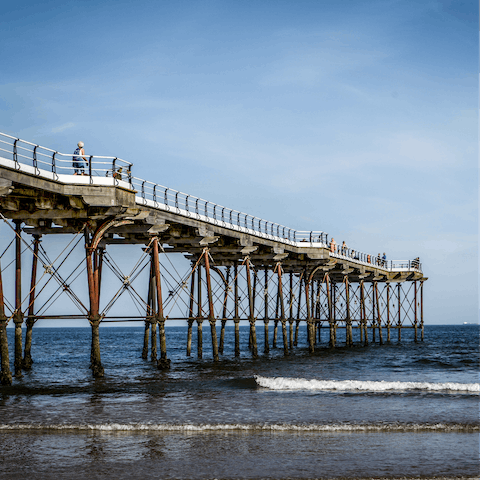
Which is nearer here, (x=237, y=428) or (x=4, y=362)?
(x=237, y=428)

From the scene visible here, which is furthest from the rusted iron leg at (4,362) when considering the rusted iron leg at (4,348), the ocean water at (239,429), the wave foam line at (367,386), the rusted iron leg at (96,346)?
the wave foam line at (367,386)

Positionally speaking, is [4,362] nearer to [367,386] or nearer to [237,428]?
[237,428]

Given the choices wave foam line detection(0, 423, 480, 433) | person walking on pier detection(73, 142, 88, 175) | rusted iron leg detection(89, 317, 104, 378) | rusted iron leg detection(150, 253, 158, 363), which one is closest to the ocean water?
wave foam line detection(0, 423, 480, 433)

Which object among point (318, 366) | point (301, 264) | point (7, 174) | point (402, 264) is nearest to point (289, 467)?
point (7, 174)

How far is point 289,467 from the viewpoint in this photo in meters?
10.5

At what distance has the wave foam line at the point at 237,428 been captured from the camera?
13.8 m

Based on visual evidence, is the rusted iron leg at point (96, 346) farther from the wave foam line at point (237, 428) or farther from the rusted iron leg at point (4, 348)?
the wave foam line at point (237, 428)

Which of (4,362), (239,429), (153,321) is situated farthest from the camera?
(153,321)

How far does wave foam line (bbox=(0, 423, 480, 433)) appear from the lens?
13750 mm

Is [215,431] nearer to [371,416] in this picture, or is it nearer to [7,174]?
[371,416]

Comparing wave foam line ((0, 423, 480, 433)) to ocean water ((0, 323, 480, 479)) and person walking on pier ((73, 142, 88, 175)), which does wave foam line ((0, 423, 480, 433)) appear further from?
person walking on pier ((73, 142, 88, 175))

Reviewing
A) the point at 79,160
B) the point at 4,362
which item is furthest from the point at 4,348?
the point at 79,160

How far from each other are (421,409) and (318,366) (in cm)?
1507

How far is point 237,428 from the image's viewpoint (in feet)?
45.5
